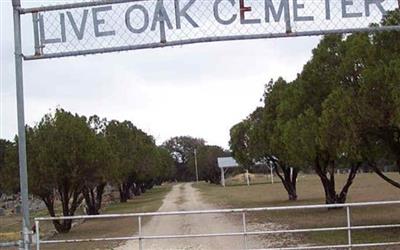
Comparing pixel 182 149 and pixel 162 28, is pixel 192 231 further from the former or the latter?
pixel 182 149

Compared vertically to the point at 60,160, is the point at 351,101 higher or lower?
higher

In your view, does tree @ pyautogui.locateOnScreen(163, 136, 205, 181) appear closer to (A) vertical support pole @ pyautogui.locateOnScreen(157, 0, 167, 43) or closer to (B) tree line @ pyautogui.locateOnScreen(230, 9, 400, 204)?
(B) tree line @ pyautogui.locateOnScreen(230, 9, 400, 204)

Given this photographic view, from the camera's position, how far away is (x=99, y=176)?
32.3 metres

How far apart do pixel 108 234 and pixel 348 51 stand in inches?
493

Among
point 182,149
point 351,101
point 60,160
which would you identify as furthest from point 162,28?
point 182,149

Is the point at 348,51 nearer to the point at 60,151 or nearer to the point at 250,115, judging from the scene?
the point at 60,151

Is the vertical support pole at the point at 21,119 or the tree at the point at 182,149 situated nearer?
the vertical support pole at the point at 21,119

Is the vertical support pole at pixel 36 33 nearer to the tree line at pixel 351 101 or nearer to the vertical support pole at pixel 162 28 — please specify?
the vertical support pole at pixel 162 28

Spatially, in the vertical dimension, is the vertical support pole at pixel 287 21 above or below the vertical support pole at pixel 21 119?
above

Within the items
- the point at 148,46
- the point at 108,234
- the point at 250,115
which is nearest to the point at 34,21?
the point at 148,46

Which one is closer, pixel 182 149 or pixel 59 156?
pixel 59 156

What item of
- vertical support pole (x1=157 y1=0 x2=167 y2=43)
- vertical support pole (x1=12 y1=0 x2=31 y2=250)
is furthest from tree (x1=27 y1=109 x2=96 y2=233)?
vertical support pole (x1=157 y1=0 x2=167 y2=43)

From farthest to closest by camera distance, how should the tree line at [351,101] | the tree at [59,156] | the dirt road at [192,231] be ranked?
the tree at [59,156] → the dirt road at [192,231] → the tree line at [351,101]

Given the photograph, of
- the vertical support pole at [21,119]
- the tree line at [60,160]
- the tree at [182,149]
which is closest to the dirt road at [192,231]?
the tree line at [60,160]
